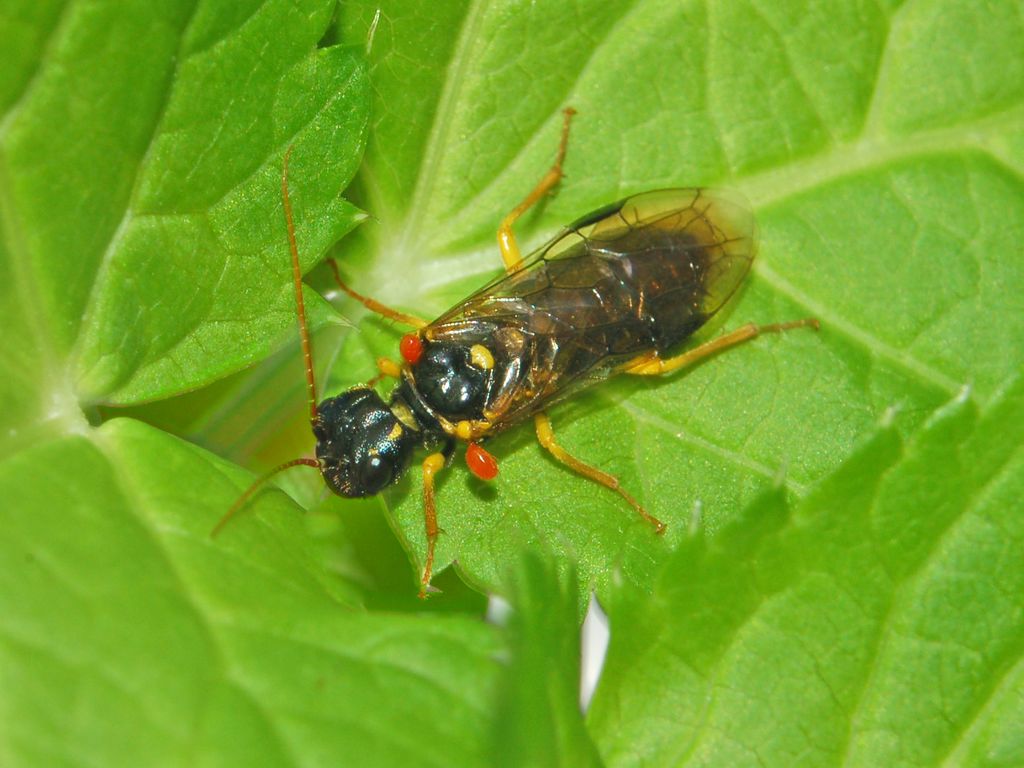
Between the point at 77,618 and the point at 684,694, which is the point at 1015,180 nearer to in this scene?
the point at 684,694

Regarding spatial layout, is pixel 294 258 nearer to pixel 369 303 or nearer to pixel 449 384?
pixel 369 303

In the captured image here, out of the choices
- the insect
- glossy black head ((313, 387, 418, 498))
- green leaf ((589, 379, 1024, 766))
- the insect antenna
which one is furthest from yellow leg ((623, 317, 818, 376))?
the insect antenna

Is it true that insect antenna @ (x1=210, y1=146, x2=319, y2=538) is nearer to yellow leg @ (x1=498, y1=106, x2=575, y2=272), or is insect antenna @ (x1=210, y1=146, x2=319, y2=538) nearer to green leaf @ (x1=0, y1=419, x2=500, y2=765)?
green leaf @ (x1=0, y1=419, x2=500, y2=765)

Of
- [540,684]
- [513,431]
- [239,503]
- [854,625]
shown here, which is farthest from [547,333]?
[540,684]

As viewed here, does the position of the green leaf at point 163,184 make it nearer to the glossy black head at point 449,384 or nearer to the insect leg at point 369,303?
the insect leg at point 369,303

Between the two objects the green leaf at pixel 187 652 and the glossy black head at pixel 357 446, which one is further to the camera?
the glossy black head at pixel 357 446

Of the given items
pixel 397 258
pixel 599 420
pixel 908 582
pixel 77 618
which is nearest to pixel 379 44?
pixel 397 258

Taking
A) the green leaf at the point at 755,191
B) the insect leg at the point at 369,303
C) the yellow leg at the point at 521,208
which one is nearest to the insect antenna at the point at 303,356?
the insect leg at the point at 369,303
